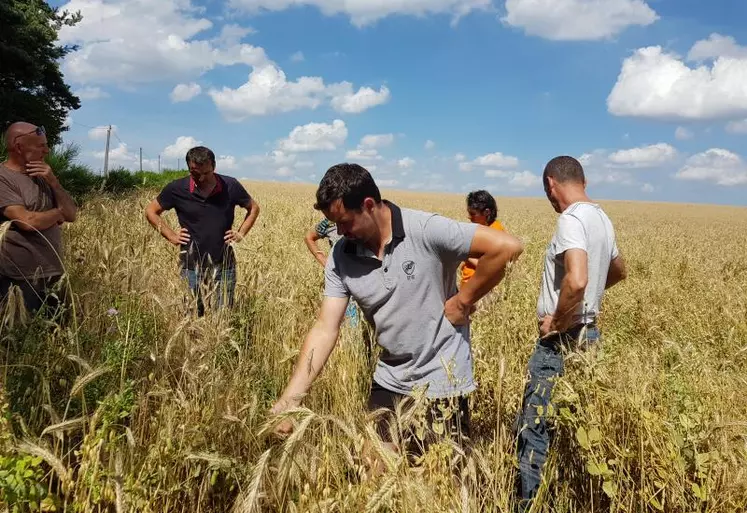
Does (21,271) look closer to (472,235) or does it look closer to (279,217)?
(472,235)

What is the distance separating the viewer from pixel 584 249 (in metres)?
2.79

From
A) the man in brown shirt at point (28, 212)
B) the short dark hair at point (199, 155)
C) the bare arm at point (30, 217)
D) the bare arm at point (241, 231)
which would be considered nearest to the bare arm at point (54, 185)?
the man in brown shirt at point (28, 212)

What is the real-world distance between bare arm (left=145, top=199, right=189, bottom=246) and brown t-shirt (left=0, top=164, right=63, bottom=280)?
1208 mm

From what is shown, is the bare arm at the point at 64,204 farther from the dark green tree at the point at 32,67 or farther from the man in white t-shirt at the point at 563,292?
the dark green tree at the point at 32,67

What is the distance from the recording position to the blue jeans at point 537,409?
2.66 meters

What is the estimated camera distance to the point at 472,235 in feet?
7.86

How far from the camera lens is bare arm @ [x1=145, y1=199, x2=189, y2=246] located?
484cm

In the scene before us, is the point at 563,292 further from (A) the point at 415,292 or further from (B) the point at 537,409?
(A) the point at 415,292

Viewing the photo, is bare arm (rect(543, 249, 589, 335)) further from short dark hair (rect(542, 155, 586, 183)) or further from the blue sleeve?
the blue sleeve

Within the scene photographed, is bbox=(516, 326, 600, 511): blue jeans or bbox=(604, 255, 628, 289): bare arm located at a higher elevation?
bbox=(604, 255, 628, 289): bare arm

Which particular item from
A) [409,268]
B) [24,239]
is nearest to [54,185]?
[24,239]

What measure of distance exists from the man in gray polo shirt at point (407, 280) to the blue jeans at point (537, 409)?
444 mm

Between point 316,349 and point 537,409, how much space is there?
1.06 meters

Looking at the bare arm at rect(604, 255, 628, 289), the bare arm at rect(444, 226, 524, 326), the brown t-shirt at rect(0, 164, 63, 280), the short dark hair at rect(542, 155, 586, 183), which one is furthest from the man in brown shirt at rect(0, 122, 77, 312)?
the bare arm at rect(604, 255, 628, 289)
